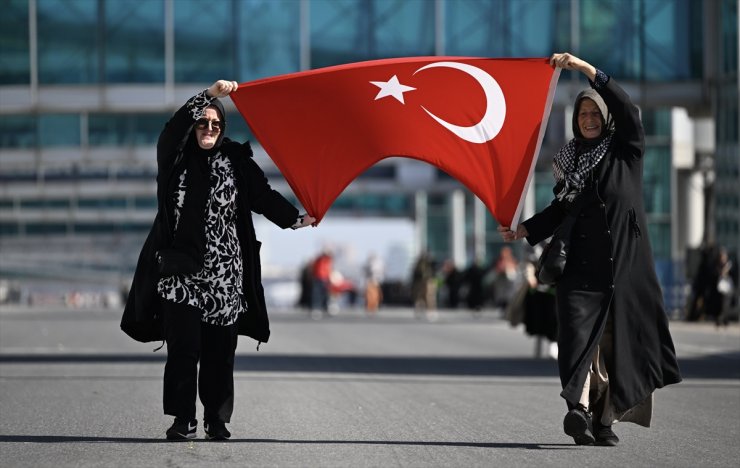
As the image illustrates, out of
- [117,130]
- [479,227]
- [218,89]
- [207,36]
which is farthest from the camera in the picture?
[479,227]

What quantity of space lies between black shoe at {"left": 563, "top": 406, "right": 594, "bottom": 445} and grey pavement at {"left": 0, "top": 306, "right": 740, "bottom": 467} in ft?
0.29

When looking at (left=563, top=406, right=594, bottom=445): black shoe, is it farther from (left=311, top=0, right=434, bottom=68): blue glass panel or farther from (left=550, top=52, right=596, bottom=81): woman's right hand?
(left=311, top=0, right=434, bottom=68): blue glass panel

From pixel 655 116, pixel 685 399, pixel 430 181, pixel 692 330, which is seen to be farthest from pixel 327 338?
pixel 430 181

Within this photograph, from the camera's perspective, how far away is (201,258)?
8969 millimetres

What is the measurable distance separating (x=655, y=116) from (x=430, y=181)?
1329 cm

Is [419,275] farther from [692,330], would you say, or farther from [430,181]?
[430,181]

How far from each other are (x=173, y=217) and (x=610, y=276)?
2.40m

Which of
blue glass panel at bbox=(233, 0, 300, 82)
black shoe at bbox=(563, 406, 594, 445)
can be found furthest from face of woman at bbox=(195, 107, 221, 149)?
blue glass panel at bbox=(233, 0, 300, 82)

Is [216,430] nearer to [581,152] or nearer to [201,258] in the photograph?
[201,258]

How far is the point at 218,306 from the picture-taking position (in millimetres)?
9086

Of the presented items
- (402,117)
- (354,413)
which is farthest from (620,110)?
(354,413)

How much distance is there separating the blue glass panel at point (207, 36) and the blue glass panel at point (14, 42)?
9.81 ft

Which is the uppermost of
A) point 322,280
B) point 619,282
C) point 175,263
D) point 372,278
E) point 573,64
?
point 573,64

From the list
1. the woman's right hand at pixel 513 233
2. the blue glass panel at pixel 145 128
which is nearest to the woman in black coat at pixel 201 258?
the woman's right hand at pixel 513 233
